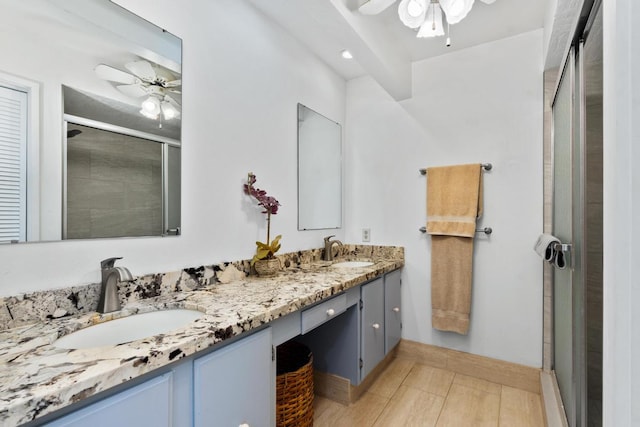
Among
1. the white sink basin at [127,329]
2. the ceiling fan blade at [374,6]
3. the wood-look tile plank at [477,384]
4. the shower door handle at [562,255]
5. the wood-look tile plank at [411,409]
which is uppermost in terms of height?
the ceiling fan blade at [374,6]

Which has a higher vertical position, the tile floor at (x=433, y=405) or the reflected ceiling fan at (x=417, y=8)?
the reflected ceiling fan at (x=417, y=8)

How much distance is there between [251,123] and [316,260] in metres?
1.09

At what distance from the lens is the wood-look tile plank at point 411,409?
1638 mm

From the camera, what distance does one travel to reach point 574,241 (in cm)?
122

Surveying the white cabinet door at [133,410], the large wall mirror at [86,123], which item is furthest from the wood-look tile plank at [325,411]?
the large wall mirror at [86,123]

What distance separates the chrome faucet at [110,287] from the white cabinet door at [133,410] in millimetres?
447

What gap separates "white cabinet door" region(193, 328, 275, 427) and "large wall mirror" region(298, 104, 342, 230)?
1.18 metres

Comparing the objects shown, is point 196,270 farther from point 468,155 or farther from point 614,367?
point 468,155

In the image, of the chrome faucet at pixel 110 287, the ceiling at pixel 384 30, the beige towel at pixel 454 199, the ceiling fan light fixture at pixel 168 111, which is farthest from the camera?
the beige towel at pixel 454 199

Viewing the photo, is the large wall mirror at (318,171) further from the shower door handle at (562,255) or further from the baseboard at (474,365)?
the shower door handle at (562,255)

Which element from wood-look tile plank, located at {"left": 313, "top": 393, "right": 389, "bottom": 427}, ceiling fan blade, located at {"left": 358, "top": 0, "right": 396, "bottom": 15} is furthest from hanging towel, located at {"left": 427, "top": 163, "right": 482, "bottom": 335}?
ceiling fan blade, located at {"left": 358, "top": 0, "right": 396, "bottom": 15}

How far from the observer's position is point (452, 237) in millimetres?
2174

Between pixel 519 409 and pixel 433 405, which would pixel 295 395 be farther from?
pixel 519 409

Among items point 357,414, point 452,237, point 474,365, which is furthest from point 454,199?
point 357,414
